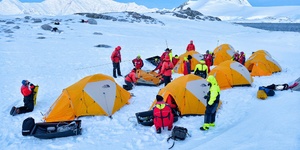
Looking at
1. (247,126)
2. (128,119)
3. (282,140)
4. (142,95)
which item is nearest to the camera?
(282,140)

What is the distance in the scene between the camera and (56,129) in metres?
8.60

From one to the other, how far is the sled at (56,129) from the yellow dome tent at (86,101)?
0.81 metres

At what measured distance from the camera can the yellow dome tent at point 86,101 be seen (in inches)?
382

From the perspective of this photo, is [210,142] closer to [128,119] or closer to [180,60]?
[128,119]

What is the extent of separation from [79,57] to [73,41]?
7940mm

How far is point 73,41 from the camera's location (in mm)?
27875

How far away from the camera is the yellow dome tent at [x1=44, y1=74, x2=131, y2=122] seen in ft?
31.9

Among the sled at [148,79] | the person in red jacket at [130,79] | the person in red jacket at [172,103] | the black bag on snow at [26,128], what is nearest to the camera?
the black bag on snow at [26,128]

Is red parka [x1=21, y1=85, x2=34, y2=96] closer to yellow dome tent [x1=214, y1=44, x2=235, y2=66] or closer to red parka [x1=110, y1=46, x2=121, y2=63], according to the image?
red parka [x1=110, y1=46, x2=121, y2=63]

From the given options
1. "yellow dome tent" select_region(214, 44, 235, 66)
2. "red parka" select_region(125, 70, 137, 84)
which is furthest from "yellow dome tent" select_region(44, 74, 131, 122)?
"yellow dome tent" select_region(214, 44, 235, 66)

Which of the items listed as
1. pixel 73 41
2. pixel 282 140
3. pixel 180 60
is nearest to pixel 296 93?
pixel 282 140

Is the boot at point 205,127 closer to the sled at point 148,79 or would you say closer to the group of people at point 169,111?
the group of people at point 169,111

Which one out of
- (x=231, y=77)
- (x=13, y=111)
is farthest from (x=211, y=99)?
(x=13, y=111)

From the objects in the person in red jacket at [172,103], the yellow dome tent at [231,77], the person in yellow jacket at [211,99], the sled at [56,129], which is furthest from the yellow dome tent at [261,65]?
the sled at [56,129]
